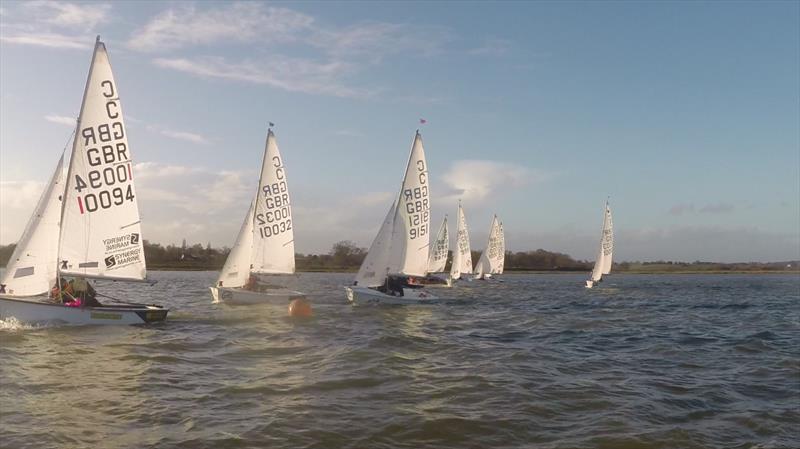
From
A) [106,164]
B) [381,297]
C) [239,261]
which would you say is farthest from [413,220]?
[106,164]

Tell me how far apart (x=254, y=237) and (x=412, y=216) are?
947 cm

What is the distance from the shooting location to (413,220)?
36.7m

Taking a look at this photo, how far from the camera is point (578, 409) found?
11383mm

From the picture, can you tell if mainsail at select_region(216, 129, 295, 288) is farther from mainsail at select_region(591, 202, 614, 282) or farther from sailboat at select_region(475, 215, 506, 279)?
sailboat at select_region(475, 215, 506, 279)

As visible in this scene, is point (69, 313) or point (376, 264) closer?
point (69, 313)

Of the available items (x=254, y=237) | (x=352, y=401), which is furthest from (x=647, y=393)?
(x=254, y=237)

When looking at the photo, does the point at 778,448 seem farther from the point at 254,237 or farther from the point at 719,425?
the point at 254,237

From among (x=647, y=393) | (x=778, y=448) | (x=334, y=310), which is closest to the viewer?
(x=778, y=448)

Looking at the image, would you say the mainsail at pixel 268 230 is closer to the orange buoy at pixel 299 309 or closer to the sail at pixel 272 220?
the sail at pixel 272 220

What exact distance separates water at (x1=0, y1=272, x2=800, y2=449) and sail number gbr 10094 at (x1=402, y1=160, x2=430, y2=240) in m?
12.6

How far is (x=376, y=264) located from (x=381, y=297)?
2.09m

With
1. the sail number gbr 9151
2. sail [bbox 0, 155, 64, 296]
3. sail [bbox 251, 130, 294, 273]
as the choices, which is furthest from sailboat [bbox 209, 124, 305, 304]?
sail [bbox 0, 155, 64, 296]

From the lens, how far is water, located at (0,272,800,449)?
9.52m

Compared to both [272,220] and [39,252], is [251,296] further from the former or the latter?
[39,252]
